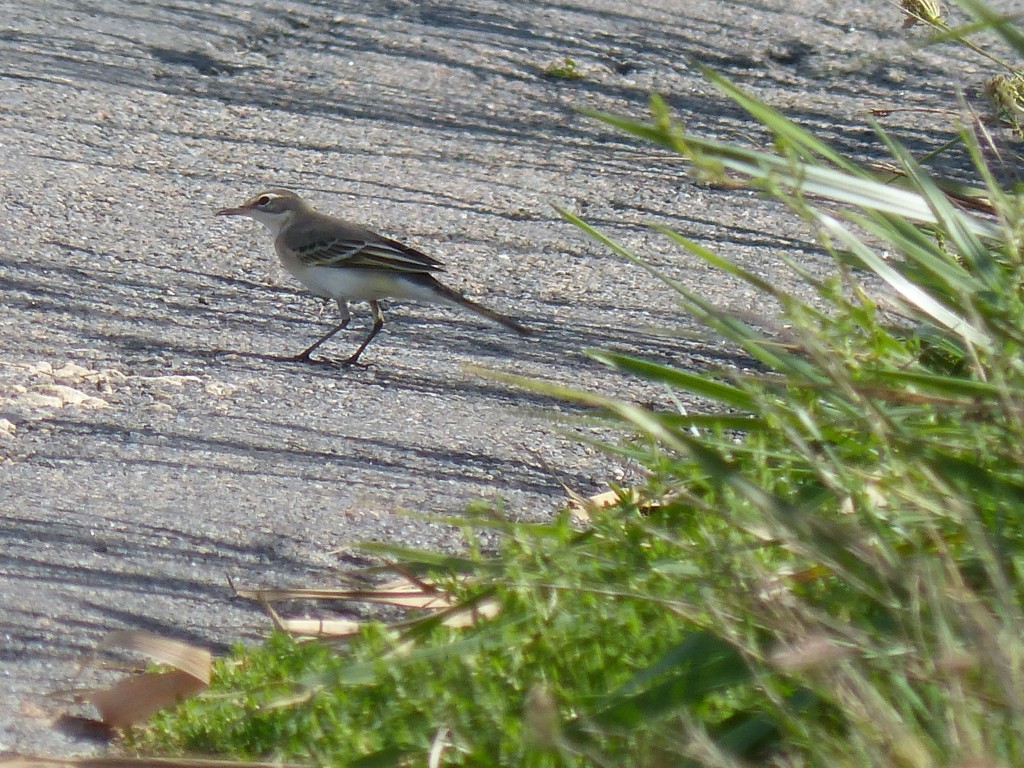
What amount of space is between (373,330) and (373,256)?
1.91 feet

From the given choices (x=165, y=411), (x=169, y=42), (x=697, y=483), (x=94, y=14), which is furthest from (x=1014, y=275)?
(x=94, y=14)

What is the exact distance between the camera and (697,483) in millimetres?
3514

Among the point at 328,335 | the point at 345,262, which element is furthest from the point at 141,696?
the point at 345,262

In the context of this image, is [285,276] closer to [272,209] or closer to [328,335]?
[272,209]

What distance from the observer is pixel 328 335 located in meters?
6.27

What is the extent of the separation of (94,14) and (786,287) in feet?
16.7

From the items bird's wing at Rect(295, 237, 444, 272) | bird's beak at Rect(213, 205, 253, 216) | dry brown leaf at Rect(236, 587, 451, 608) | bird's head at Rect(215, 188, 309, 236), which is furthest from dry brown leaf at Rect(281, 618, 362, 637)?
bird's beak at Rect(213, 205, 253, 216)

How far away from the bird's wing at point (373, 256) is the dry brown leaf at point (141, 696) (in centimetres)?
305

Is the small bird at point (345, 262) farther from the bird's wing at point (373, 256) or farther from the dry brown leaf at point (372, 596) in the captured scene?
the dry brown leaf at point (372, 596)

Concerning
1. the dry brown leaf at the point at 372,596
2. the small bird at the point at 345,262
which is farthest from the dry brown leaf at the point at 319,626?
the small bird at the point at 345,262

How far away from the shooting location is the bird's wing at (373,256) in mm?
6438

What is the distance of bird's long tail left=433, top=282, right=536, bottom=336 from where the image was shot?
6.18 metres

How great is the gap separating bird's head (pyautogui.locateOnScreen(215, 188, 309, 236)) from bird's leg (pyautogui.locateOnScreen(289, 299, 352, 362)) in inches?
17.6

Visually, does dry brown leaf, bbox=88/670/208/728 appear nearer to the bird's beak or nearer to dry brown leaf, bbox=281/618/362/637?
dry brown leaf, bbox=281/618/362/637
